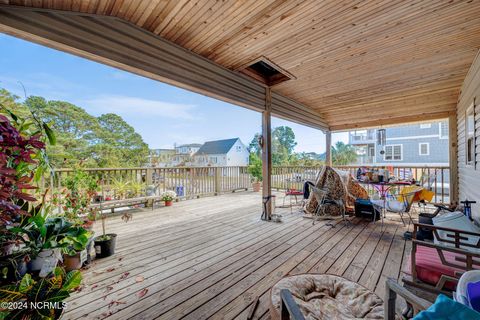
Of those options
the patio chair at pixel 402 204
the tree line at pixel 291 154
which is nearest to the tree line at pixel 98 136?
the tree line at pixel 291 154

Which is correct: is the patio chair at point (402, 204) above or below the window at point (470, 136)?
below

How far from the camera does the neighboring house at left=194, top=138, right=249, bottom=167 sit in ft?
73.6

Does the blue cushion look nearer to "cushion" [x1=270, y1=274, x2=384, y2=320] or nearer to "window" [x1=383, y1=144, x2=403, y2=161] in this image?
"cushion" [x1=270, y1=274, x2=384, y2=320]

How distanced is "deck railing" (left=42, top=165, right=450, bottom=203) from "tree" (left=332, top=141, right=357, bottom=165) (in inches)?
475

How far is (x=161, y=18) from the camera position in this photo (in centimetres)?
231

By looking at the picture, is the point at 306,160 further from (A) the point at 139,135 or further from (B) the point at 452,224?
(A) the point at 139,135

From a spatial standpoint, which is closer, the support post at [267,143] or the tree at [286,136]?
the support post at [267,143]

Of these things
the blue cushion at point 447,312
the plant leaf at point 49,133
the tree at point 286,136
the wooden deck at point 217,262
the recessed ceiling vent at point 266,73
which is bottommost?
the wooden deck at point 217,262

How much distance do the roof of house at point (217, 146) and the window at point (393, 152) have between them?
48.8 ft

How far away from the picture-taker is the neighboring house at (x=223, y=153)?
2242 cm

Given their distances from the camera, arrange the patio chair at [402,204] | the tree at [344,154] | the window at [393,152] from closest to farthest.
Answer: the patio chair at [402,204]
the window at [393,152]
the tree at [344,154]

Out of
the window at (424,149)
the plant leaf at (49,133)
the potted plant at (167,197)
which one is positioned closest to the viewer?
the plant leaf at (49,133)

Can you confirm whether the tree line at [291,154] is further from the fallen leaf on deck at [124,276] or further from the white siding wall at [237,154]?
the fallen leaf on deck at [124,276]

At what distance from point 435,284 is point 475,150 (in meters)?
2.67
